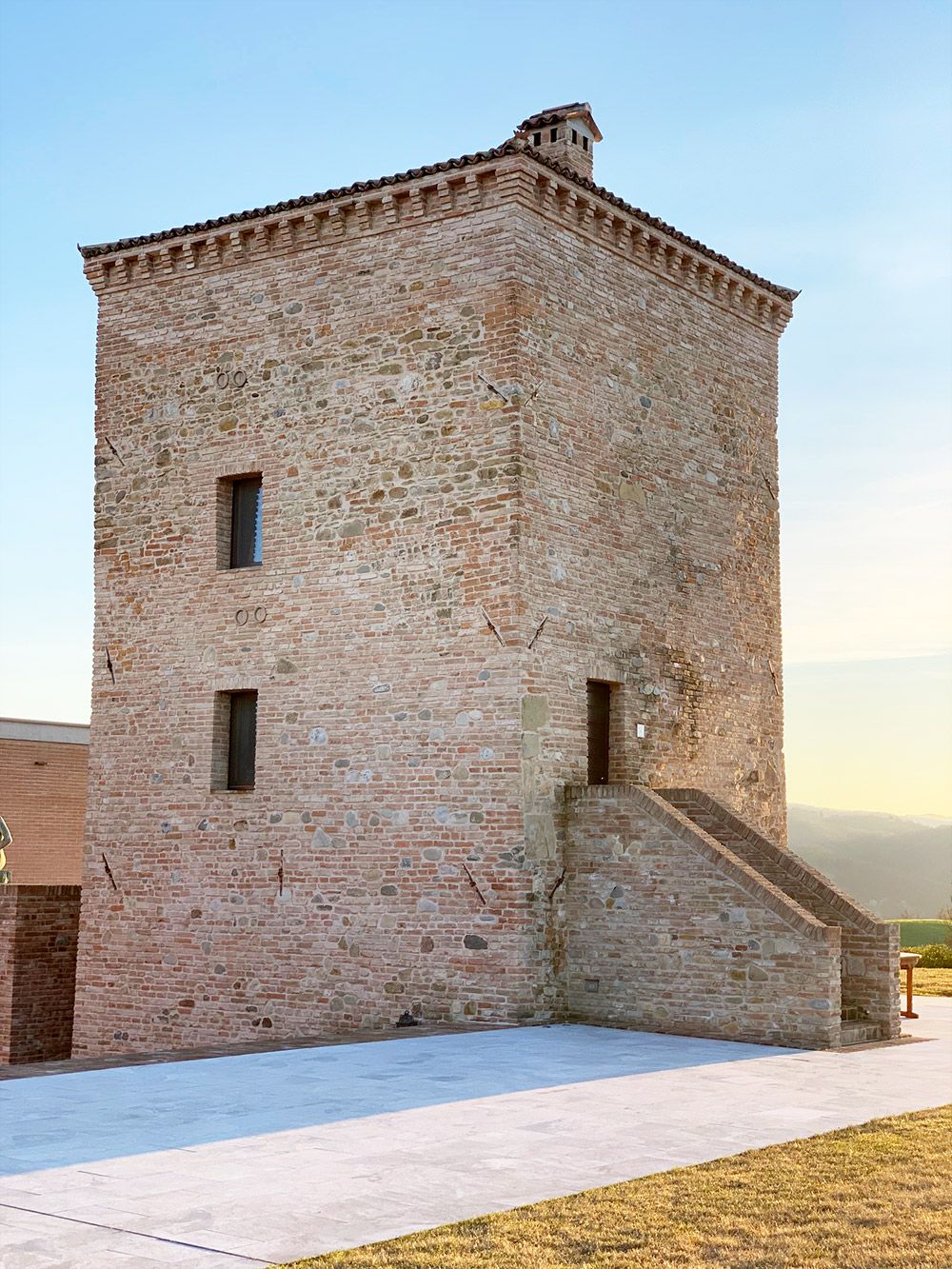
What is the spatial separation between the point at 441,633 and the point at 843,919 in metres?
4.62

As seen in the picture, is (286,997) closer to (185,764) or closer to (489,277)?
(185,764)

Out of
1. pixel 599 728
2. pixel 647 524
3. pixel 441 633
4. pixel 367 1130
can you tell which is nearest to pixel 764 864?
pixel 599 728

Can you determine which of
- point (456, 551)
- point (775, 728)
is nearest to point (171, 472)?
point (456, 551)

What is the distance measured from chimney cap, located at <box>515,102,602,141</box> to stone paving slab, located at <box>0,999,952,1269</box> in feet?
35.1

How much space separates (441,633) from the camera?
13555 mm

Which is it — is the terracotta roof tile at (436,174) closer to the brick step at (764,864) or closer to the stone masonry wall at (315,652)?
the stone masonry wall at (315,652)

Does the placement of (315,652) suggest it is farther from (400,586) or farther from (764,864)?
(764,864)

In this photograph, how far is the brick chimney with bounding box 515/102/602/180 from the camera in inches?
650

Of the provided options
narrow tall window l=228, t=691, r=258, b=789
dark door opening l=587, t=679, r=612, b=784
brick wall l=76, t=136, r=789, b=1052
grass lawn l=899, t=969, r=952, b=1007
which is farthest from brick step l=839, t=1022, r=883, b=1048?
narrow tall window l=228, t=691, r=258, b=789

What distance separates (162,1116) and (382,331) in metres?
8.78

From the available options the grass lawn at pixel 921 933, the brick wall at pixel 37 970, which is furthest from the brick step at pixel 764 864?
the grass lawn at pixel 921 933

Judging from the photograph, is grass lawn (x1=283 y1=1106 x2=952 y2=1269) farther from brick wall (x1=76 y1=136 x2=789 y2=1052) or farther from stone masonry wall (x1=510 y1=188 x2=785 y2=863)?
stone masonry wall (x1=510 y1=188 x2=785 y2=863)

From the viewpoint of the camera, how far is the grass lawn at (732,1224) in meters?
5.16

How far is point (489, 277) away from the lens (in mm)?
13617
